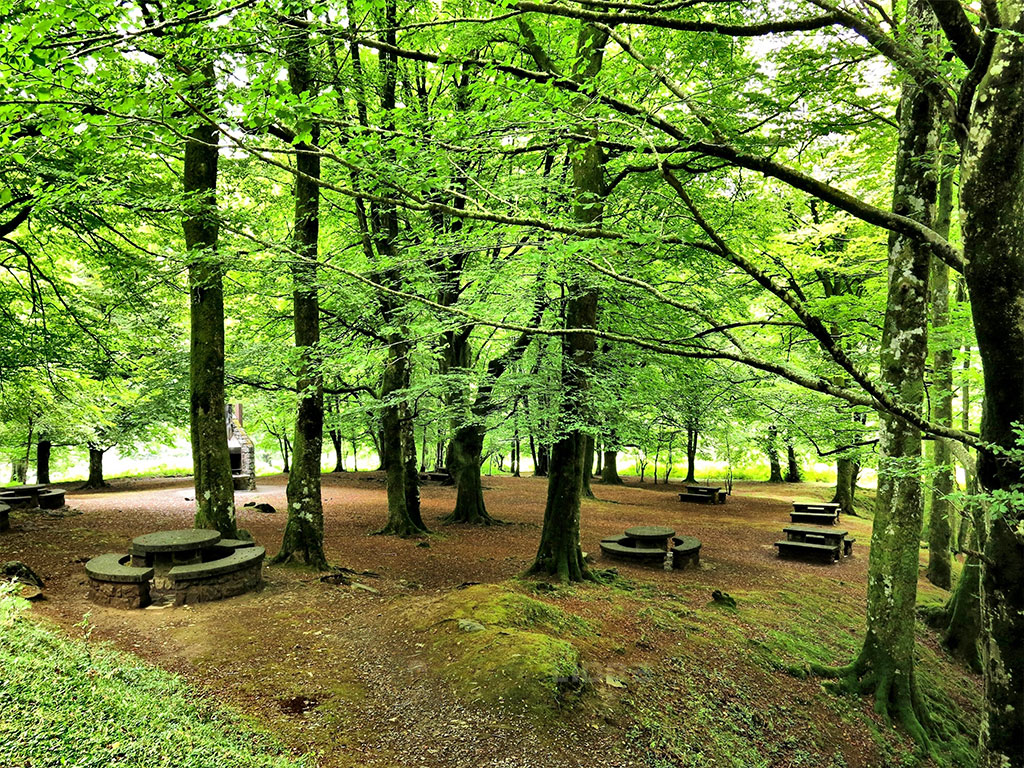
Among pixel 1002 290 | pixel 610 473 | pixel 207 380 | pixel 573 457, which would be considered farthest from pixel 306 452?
pixel 610 473

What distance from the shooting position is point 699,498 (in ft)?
72.3

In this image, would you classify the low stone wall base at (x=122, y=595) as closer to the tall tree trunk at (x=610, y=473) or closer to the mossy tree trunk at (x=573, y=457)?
the mossy tree trunk at (x=573, y=457)

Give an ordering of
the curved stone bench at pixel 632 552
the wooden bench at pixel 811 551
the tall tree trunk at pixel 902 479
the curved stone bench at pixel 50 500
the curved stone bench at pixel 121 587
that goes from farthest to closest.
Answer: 1. the curved stone bench at pixel 50 500
2. the wooden bench at pixel 811 551
3. the curved stone bench at pixel 632 552
4. the curved stone bench at pixel 121 587
5. the tall tree trunk at pixel 902 479

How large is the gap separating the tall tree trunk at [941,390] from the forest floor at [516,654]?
1.09 meters

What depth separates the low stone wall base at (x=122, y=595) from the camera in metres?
6.96

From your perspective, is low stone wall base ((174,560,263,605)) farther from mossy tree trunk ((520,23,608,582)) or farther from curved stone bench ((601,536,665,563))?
curved stone bench ((601,536,665,563))

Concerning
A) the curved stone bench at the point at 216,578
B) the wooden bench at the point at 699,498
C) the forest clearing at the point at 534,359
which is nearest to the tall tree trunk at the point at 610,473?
the wooden bench at the point at 699,498

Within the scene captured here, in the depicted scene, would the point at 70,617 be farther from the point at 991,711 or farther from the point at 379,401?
the point at 991,711

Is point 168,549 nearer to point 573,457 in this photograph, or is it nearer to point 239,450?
point 573,457

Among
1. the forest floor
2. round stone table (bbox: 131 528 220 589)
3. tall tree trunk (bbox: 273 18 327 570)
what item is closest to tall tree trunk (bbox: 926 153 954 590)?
the forest floor

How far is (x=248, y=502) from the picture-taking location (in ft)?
58.0

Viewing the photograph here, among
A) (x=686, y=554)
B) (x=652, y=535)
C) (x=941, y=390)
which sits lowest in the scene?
(x=686, y=554)

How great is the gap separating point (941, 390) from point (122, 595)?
1208 centimetres

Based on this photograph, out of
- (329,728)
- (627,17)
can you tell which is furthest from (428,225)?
(329,728)
